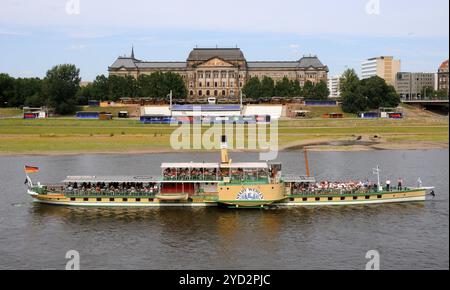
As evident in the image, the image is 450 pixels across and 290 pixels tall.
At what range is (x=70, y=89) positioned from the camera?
17088 cm

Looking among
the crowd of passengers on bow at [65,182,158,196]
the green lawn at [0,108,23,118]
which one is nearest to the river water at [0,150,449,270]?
the crowd of passengers on bow at [65,182,158,196]

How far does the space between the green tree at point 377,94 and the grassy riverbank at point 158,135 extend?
21.2 meters

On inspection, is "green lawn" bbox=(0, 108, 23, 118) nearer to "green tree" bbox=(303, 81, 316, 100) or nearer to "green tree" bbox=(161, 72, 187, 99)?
"green tree" bbox=(161, 72, 187, 99)

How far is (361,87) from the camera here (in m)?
169

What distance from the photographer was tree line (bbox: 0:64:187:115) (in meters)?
168

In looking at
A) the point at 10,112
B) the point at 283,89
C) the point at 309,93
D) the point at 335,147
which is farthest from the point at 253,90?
the point at 335,147

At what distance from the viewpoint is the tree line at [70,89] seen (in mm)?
167875

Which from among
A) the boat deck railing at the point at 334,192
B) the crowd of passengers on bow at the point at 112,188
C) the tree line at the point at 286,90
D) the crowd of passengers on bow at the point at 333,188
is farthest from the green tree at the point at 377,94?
the crowd of passengers on bow at the point at 112,188

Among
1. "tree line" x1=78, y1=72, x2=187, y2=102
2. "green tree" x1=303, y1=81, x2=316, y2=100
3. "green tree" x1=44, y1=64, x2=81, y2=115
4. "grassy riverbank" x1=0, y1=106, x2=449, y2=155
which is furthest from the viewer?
"green tree" x1=303, y1=81, x2=316, y2=100

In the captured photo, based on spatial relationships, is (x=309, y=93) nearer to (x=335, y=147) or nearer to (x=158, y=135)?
(x=158, y=135)

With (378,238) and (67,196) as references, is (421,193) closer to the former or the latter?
(378,238)

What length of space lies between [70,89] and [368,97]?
92.8 m
